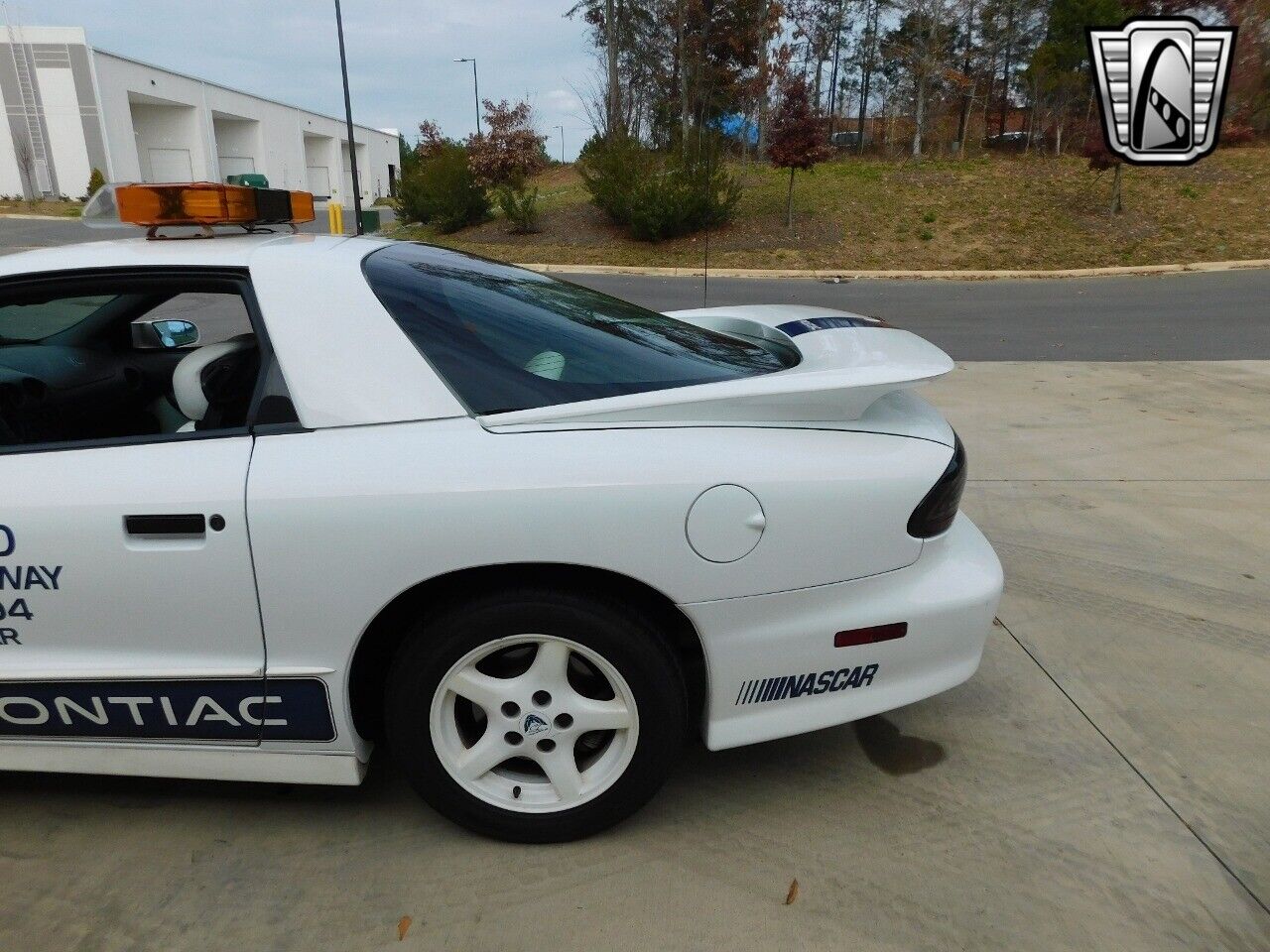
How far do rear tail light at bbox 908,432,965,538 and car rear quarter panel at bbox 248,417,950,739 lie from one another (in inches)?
3.4

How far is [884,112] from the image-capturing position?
3728 centimetres

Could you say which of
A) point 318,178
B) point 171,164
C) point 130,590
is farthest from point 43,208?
point 130,590

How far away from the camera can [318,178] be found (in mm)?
63938

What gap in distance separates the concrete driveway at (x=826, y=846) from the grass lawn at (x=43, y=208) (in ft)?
134

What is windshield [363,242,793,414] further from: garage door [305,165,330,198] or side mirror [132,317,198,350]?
garage door [305,165,330,198]

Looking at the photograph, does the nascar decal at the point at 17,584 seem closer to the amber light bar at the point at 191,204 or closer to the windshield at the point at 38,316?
the windshield at the point at 38,316

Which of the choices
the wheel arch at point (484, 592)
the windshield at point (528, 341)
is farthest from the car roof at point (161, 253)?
the wheel arch at point (484, 592)

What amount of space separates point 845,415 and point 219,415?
1597 mm

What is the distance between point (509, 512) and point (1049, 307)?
13.1 meters

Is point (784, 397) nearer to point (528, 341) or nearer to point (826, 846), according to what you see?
point (528, 341)

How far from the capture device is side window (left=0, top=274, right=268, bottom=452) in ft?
7.51

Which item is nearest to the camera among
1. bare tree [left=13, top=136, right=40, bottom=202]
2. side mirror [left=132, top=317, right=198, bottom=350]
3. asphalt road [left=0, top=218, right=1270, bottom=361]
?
side mirror [left=132, top=317, right=198, bottom=350]

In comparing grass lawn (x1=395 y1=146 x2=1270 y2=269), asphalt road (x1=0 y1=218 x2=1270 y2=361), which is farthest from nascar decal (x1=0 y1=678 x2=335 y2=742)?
grass lawn (x1=395 y1=146 x2=1270 y2=269)

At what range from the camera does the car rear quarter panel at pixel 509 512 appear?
199cm
